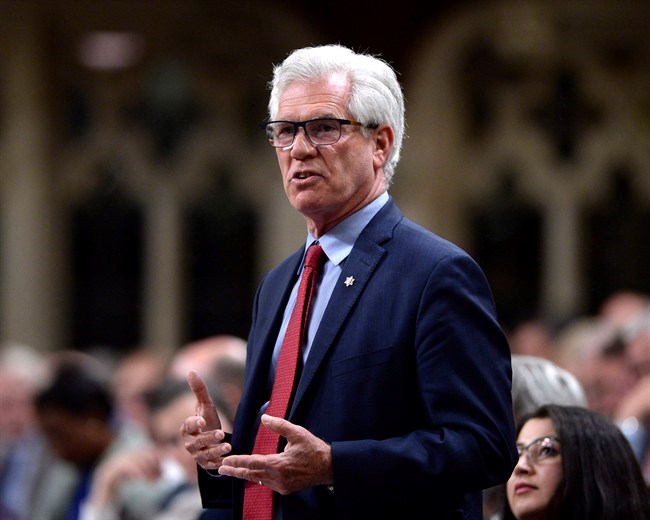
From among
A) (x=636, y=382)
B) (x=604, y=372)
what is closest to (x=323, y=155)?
(x=636, y=382)

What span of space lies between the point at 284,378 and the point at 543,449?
817mm

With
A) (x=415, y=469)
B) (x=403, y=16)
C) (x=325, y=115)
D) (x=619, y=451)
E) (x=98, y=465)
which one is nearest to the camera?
(x=415, y=469)

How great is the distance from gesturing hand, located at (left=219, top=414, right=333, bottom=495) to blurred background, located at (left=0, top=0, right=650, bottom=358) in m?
8.88

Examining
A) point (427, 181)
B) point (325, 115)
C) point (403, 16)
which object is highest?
point (403, 16)

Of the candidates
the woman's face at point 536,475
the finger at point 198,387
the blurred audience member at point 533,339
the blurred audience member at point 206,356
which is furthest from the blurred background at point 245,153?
the finger at point 198,387

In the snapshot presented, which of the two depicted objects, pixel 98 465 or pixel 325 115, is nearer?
pixel 325 115

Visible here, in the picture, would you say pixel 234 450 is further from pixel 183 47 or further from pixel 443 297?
pixel 183 47

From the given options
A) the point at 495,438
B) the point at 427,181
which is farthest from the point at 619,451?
the point at 427,181

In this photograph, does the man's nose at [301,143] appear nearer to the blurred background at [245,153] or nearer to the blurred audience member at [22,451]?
the blurred audience member at [22,451]

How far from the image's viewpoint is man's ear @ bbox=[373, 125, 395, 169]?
2.79 m

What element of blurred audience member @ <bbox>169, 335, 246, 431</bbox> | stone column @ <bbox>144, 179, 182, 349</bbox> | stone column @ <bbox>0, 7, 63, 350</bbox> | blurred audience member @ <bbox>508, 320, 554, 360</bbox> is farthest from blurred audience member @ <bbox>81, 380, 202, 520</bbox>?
stone column @ <bbox>144, 179, 182, 349</bbox>

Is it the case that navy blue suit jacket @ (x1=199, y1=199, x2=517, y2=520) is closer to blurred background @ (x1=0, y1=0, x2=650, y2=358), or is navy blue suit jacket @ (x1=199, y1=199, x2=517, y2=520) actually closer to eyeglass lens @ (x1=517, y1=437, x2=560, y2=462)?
eyeglass lens @ (x1=517, y1=437, x2=560, y2=462)

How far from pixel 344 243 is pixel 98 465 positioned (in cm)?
298

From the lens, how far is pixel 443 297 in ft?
8.43
